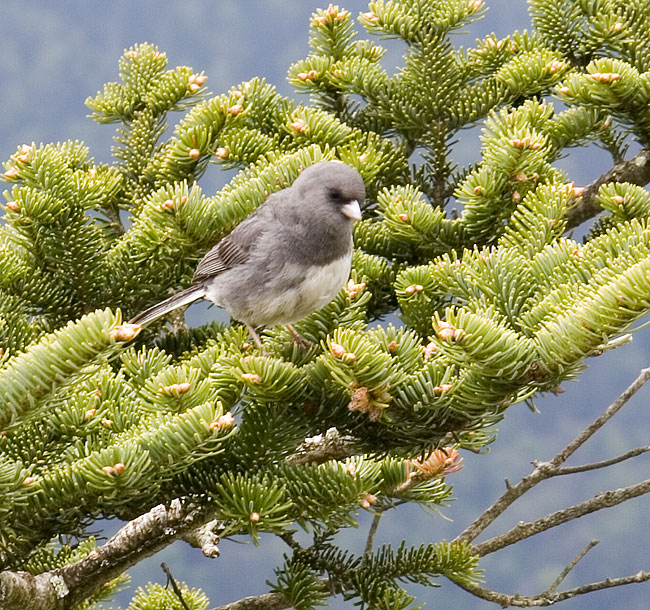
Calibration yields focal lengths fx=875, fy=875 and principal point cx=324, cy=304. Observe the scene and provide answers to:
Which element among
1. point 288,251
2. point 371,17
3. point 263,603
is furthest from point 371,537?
point 371,17

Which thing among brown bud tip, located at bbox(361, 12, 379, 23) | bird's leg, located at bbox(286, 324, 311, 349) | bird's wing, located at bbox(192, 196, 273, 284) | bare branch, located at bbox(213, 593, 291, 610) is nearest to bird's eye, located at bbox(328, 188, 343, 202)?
bird's wing, located at bbox(192, 196, 273, 284)

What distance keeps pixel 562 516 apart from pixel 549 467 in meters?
0.15

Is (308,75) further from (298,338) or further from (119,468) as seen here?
(119,468)

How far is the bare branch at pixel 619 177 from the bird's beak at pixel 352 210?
524mm

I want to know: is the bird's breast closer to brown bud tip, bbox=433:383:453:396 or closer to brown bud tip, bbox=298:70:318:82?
brown bud tip, bbox=433:383:453:396

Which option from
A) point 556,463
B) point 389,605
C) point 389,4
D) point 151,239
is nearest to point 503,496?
point 556,463

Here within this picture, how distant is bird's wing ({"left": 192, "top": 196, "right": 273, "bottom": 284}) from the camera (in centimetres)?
146

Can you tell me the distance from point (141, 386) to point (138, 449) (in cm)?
26

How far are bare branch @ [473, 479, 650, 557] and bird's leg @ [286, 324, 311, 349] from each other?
0.55 metres

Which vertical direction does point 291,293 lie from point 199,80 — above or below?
below

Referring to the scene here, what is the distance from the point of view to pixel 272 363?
1.03 metres

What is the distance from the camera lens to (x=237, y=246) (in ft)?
4.85

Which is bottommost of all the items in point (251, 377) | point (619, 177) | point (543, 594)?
point (543, 594)

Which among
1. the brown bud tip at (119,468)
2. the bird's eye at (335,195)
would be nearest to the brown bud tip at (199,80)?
the bird's eye at (335,195)
